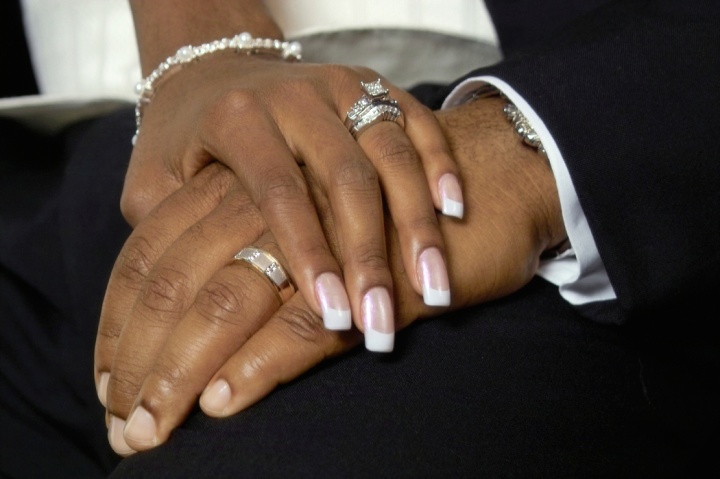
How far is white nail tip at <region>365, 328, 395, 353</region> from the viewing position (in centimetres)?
55

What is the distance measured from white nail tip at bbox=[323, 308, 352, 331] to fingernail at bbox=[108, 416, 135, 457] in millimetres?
205

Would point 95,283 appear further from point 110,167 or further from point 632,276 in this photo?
point 632,276

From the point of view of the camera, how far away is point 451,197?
25.0 inches

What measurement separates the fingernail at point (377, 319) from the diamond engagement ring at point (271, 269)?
0.26 ft

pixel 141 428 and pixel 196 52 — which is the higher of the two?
pixel 196 52

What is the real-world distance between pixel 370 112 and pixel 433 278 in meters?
0.18

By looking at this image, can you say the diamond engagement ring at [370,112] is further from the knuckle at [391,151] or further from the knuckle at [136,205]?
the knuckle at [136,205]

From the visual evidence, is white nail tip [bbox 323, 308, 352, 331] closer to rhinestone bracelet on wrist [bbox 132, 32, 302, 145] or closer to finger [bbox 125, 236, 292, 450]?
finger [bbox 125, 236, 292, 450]

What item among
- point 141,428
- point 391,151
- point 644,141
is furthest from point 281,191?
point 644,141

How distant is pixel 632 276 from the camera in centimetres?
67

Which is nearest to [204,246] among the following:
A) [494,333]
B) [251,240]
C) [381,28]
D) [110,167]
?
[251,240]

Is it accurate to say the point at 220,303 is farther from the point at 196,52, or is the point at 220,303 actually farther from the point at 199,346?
the point at 196,52

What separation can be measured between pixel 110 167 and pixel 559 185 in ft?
1.93

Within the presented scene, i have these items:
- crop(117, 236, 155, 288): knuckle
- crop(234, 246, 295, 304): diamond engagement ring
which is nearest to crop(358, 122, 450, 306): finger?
crop(234, 246, 295, 304): diamond engagement ring
